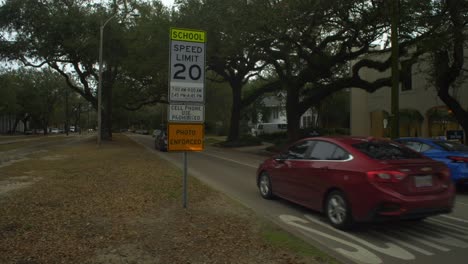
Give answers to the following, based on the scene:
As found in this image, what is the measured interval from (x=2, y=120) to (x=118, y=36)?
201 ft

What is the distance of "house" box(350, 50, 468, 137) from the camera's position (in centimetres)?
2552

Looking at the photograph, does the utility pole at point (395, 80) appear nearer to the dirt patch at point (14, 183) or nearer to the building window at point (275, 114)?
the dirt patch at point (14, 183)

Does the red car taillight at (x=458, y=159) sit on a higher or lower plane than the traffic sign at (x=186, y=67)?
lower

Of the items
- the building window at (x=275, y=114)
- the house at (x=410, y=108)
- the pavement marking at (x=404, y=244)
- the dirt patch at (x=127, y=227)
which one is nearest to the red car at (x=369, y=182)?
the pavement marking at (x=404, y=244)

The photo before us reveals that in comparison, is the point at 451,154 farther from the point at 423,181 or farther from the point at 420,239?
the point at 420,239

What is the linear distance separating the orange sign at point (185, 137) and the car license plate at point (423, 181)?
3.71 metres

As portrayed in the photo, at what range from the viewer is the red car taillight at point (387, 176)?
20.2ft

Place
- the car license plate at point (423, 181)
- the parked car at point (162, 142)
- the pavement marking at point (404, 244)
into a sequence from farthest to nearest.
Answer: the parked car at point (162, 142)
the car license plate at point (423, 181)
the pavement marking at point (404, 244)

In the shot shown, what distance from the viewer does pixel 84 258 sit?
4.93 meters

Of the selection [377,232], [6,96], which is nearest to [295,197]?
[377,232]

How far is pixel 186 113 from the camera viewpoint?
7.74 m

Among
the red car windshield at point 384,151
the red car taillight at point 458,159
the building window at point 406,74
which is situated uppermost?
the building window at point 406,74

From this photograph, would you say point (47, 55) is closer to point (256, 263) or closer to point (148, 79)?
point (148, 79)

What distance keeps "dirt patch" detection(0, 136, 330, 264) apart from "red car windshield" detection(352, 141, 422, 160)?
2135 mm
